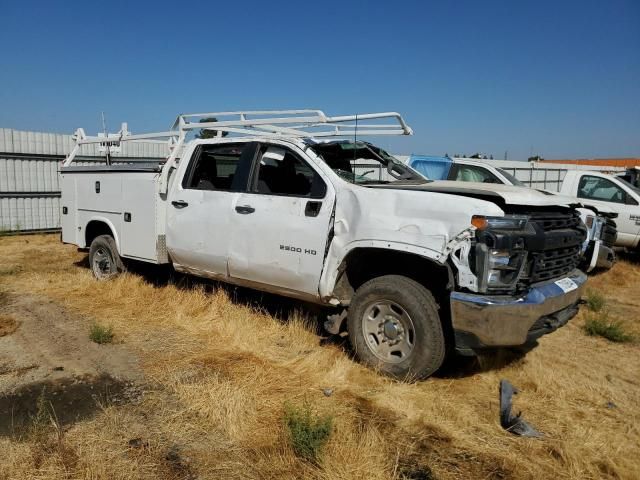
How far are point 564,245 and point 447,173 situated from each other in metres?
5.53

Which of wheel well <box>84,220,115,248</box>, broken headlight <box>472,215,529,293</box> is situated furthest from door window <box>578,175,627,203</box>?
wheel well <box>84,220,115,248</box>

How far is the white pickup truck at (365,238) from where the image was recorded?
11.9 feet

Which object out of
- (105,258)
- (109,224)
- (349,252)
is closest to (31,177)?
(105,258)

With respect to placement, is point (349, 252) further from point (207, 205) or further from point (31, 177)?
point (31, 177)

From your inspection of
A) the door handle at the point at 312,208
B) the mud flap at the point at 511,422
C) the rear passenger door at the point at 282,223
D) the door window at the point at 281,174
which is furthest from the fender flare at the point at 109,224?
the mud flap at the point at 511,422

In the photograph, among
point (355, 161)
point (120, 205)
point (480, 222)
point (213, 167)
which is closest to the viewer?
point (480, 222)

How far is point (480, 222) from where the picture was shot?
3.55m

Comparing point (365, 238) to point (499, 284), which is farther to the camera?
point (365, 238)

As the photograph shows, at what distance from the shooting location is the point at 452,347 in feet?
13.3

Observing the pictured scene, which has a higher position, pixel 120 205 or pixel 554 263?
pixel 120 205

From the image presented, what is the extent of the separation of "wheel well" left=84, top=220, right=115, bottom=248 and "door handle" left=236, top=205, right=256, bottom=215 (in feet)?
9.50

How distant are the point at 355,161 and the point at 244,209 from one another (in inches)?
49.5

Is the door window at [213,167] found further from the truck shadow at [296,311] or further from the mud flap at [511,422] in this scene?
the mud flap at [511,422]

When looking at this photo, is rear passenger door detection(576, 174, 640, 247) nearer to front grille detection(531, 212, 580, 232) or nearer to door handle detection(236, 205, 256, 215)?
front grille detection(531, 212, 580, 232)
